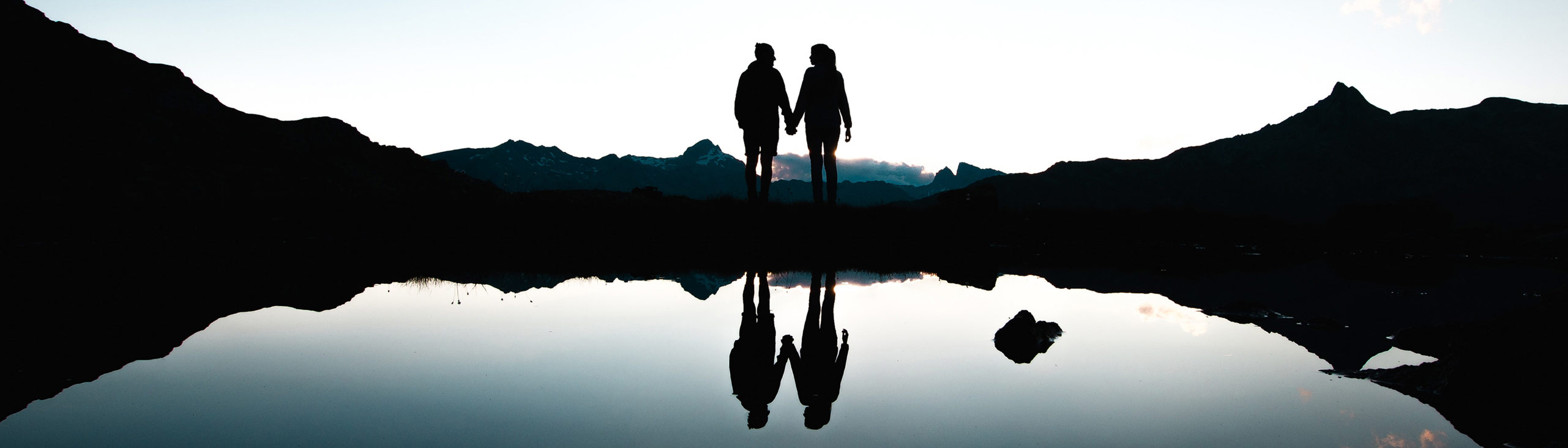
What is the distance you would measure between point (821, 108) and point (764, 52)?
146 centimetres

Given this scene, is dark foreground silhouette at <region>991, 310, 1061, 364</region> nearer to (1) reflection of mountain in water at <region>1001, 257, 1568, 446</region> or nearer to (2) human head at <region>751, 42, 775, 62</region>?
(1) reflection of mountain in water at <region>1001, 257, 1568, 446</region>

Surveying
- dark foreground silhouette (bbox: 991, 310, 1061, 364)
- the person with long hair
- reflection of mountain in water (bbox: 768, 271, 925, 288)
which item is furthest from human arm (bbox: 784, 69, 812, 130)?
dark foreground silhouette (bbox: 991, 310, 1061, 364)

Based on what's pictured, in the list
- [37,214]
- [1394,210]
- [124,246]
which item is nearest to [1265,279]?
[124,246]

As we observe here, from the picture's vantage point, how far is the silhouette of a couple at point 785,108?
1310 cm

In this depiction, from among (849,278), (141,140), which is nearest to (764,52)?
(849,278)

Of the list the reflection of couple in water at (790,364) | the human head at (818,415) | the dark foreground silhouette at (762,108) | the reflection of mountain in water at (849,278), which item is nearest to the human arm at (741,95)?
the dark foreground silhouette at (762,108)

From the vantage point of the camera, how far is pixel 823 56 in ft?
43.2

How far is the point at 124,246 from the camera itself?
1103 cm

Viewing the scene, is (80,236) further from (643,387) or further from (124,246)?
(643,387)

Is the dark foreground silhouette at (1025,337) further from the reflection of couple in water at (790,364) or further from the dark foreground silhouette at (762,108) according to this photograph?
the dark foreground silhouette at (762,108)

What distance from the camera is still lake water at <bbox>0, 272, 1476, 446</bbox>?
2.63 metres

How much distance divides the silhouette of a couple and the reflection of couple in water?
788 cm

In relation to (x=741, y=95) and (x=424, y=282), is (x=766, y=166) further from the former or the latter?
(x=424, y=282)

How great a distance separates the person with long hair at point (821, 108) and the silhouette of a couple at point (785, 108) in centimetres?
1
